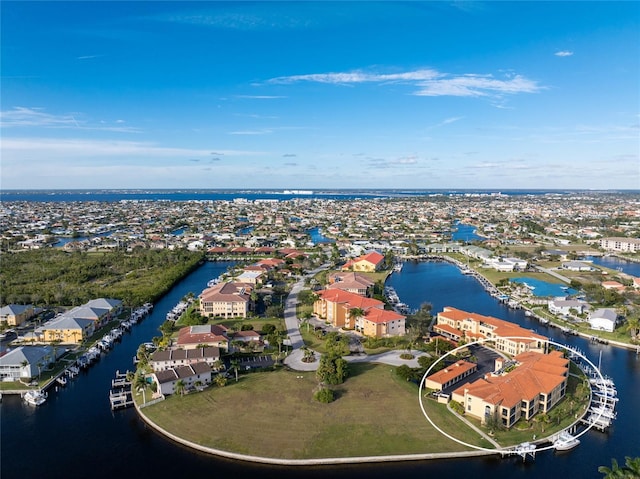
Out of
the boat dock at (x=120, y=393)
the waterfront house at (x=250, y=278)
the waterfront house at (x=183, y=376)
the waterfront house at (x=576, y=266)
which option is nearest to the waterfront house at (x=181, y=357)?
the waterfront house at (x=183, y=376)

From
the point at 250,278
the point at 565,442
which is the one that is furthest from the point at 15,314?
the point at 565,442

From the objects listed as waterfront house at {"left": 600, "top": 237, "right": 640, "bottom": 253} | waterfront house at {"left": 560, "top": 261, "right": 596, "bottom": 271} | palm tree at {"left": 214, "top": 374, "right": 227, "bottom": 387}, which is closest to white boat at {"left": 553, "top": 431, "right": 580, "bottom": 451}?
palm tree at {"left": 214, "top": 374, "right": 227, "bottom": 387}

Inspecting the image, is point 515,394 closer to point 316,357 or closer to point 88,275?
point 316,357

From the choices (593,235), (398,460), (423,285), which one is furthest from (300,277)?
(593,235)

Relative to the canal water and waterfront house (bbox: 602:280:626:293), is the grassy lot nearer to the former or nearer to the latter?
the canal water

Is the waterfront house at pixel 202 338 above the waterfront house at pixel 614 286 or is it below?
below

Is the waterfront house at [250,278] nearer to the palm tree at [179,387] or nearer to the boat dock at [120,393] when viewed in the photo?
the boat dock at [120,393]
